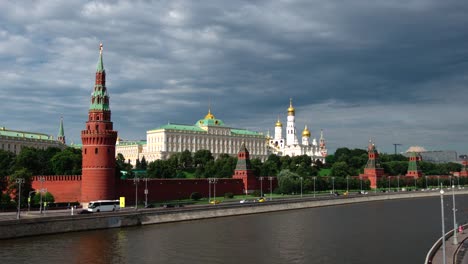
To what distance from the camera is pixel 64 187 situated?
6631cm

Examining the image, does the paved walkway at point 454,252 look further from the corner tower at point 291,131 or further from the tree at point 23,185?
the corner tower at point 291,131

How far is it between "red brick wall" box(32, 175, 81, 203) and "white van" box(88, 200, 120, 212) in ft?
23.0

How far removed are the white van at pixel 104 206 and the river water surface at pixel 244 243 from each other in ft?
32.4

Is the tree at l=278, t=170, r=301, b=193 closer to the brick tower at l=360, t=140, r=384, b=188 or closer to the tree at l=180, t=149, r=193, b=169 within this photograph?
the brick tower at l=360, t=140, r=384, b=188

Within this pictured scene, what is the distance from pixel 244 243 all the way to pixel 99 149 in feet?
96.4

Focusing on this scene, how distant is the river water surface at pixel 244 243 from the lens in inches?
1332

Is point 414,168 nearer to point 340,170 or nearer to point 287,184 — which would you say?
point 340,170

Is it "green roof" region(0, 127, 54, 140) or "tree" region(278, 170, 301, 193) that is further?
"green roof" region(0, 127, 54, 140)

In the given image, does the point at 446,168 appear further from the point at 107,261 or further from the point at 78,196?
the point at 107,261

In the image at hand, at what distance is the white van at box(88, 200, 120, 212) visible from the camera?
57625 mm

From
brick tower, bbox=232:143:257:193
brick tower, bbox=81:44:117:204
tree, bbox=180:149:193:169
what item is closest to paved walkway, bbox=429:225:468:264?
brick tower, bbox=81:44:117:204

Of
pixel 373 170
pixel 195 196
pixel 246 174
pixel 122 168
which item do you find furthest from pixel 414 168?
pixel 195 196

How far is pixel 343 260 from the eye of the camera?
33.1 metres

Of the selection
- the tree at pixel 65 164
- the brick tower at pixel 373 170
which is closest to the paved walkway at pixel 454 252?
the tree at pixel 65 164
